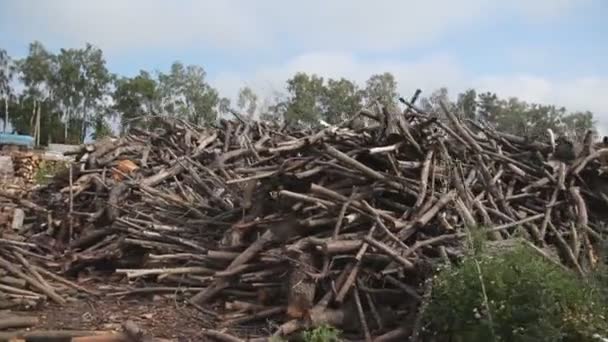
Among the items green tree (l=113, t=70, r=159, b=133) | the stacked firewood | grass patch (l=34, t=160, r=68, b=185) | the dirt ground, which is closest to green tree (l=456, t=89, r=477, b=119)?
the dirt ground

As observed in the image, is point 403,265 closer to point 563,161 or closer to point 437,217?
point 437,217

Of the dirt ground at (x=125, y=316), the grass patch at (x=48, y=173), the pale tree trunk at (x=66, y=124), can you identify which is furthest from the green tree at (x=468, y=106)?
the pale tree trunk at (x=66, y=124)

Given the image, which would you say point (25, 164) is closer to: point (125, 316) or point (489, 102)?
point (125, 316)

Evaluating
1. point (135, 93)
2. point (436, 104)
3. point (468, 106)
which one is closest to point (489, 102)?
point (468, 106)

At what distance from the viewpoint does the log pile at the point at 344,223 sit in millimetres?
5066

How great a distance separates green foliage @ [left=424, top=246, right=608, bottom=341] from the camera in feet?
12.7

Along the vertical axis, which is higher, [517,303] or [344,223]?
[344,223]

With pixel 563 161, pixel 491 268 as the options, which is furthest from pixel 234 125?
pixel 491 268

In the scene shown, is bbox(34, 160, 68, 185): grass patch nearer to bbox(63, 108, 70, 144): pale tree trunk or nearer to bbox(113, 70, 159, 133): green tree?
bbox(113, 70, 159, 133): green tree

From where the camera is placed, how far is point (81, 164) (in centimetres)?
966

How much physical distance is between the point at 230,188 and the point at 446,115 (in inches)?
99.5

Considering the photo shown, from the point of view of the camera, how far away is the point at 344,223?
5590 mm

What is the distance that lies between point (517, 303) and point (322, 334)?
134 cm

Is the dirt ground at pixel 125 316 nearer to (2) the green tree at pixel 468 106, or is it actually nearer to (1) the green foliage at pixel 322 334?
(1) the green foliage at pixel 322 334
